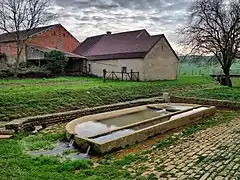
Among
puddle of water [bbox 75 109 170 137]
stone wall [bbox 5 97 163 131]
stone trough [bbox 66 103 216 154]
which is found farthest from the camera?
stone wall [bbox 5 97 163 131]

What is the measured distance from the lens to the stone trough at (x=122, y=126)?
7.43m

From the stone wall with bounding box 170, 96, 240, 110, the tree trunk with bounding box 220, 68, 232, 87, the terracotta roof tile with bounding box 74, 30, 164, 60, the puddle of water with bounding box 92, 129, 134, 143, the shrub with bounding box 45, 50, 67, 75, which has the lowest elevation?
the puddle of water with bounding box 92, 129, 134, 143

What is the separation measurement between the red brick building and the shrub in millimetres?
5396

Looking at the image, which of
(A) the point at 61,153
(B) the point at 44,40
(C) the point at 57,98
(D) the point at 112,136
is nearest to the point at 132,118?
(D) the point at 112,136

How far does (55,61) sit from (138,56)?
8.60 meters

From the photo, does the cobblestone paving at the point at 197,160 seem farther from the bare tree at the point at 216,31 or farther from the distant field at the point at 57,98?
the bare tree at the point at 216,31

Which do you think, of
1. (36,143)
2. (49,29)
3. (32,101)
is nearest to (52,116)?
(32,101)

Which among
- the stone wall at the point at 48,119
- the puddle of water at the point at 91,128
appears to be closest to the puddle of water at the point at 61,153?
the puddle of water at the point at 91,128

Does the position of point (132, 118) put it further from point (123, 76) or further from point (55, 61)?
point (55, 61)

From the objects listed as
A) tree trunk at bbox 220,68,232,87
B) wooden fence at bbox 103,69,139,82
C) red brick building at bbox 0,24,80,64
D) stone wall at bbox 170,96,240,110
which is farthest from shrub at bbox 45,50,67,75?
tree trunk at bbox 220,68,232,87

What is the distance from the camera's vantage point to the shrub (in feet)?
90.1

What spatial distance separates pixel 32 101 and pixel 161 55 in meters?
16.8

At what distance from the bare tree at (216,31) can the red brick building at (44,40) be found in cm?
1902

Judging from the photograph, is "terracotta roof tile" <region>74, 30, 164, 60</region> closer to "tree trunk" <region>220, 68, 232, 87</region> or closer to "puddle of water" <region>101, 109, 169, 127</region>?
"tree trunk" <region>220, 68, 232, 87</region>
